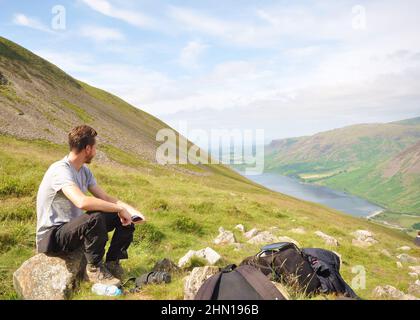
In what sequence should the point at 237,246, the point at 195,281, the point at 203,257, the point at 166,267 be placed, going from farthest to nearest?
1. the point at 237,246
2. the point at 203,257
3. the point at 166,267
4. the point at 195,281

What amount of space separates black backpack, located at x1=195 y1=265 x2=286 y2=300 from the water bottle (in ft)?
6.05

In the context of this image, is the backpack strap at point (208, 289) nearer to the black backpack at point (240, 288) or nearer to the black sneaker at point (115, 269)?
the black backpack at point (240, 288)

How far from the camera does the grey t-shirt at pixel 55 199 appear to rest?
6469mm

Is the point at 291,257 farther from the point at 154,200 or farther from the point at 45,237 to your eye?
the point at 154,200

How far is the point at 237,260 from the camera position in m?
11.1

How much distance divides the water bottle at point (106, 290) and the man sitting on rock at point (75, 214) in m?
0.27

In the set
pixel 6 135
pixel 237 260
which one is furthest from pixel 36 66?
pixel 237 260

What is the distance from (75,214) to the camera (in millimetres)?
6953

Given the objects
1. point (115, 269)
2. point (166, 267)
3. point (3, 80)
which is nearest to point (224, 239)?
point (166, 267)

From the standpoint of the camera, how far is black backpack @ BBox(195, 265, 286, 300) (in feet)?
16.6

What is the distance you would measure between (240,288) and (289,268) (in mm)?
1618

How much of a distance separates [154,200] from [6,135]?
30.5 m

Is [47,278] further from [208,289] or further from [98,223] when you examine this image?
[208,289]
